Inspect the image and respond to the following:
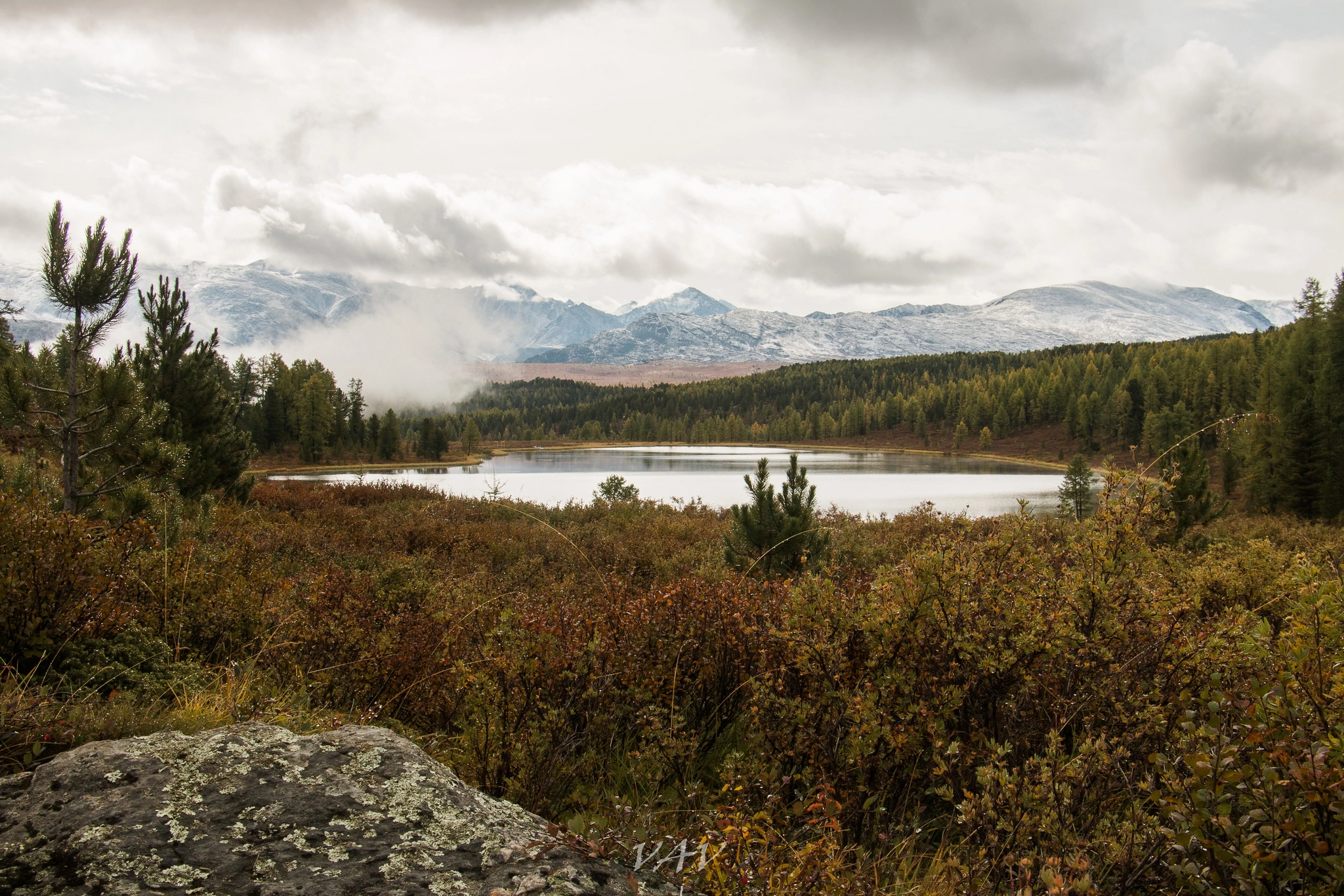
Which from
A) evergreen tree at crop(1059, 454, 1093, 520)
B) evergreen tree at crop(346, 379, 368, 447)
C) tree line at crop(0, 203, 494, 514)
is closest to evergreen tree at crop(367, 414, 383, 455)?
evergreen tree at crop(346, 379, 368, 447)

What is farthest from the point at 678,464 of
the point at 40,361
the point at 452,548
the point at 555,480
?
the point at 40,361

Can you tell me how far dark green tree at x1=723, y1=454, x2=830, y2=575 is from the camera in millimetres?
10352

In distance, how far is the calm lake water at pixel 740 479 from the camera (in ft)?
137

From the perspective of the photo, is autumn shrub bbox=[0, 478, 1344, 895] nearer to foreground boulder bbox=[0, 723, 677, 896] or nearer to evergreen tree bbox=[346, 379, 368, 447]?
foreground boulder bbox=[0, 723, 677, 896]

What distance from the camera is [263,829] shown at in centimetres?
194

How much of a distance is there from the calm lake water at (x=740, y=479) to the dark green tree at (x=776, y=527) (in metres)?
6.42

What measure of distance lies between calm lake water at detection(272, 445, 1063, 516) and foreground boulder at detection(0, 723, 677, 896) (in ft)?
48.9

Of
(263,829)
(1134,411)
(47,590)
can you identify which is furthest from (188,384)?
(1134,411)

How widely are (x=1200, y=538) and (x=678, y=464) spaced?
7498 cm

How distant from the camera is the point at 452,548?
1612 cm

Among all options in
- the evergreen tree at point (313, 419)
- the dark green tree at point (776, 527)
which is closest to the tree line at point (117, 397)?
the dark green tree at point (776, 527)

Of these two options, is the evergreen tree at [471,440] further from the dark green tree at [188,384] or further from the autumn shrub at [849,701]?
the autumn shrub at [849,701]

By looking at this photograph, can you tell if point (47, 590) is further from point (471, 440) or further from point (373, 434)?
point (471, 440)

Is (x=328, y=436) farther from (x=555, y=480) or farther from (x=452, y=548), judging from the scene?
(x=452, y=548)
